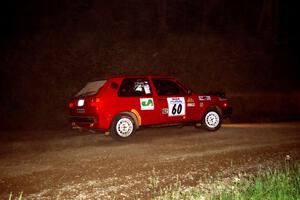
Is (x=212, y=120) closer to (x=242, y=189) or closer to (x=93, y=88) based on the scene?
(x=93, y=88)

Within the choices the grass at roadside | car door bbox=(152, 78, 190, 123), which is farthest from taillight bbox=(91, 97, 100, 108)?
the grass at roadside

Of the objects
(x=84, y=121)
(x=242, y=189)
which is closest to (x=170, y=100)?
(x=84, y=121)

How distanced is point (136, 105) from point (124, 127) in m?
0.69

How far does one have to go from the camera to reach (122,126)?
9.58 metres

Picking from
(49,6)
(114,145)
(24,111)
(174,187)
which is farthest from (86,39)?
(174,187)

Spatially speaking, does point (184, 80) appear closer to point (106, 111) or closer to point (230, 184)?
point (106, 111)

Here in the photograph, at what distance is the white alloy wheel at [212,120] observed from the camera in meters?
10.9

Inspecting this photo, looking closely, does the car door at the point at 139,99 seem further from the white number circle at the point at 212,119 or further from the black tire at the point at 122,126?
the white number circle at the point at 212,119

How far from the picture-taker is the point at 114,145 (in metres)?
8.77

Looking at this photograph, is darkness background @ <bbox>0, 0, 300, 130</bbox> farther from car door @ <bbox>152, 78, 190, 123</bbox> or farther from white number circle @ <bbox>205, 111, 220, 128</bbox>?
white number circle @ <bbox>205, 111, 220, 128</bbox>

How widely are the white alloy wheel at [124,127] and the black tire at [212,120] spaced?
8.12ft

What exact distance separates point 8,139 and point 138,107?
3778mm

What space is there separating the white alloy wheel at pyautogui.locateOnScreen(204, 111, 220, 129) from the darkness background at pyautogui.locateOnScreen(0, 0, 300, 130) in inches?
197

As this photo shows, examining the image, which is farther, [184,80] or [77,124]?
[184,80]
